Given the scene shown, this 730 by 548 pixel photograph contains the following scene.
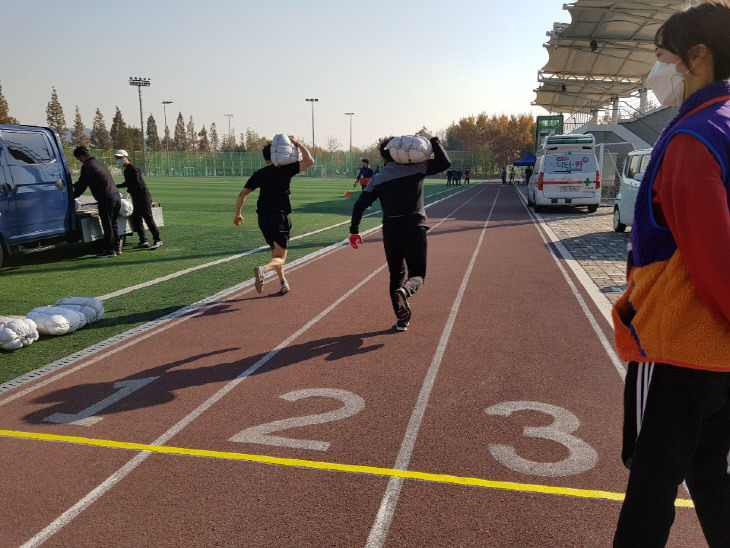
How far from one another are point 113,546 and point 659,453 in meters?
2.41

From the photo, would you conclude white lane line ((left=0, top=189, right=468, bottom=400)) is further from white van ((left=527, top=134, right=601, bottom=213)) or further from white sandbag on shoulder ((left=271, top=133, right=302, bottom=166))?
white van ((left=527, top=134, right=601, bottom=213))

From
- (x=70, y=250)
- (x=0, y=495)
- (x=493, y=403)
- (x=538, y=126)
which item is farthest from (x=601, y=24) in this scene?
(x=0, y=495)

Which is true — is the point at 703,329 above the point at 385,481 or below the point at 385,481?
above

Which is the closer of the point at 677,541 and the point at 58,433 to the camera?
the point at 677,541

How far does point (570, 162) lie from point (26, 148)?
16917 millimetres

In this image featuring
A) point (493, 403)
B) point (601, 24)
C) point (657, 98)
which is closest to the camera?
point (657, 98)

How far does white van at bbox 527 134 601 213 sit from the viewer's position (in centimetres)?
2028

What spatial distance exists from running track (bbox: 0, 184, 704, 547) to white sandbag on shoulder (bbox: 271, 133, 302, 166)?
201cm

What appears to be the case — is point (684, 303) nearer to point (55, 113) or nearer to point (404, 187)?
point (404, 187)

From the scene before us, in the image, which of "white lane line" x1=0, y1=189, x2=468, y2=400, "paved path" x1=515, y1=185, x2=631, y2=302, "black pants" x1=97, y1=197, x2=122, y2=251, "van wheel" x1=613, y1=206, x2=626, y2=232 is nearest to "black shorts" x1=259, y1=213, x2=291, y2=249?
"white lane line" x1=0, y1=189, x2=468, y2=400

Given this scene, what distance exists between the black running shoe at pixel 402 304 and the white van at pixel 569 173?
15.9 m

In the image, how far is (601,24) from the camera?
117ft

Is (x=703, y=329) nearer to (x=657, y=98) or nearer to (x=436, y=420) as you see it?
Result: (x=657, y=98)

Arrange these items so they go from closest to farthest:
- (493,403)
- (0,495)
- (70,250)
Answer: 1. (0,495)
2. (493,403)
3. (70,250)
